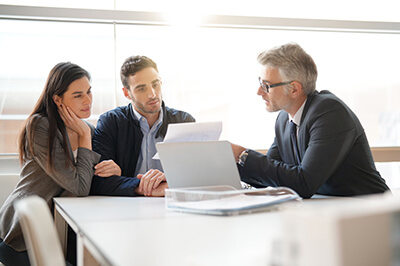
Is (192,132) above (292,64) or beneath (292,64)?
beneath

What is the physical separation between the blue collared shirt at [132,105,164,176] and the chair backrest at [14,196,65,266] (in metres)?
1.74

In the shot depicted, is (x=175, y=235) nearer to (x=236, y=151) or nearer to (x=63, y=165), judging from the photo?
(x=236, y=151)

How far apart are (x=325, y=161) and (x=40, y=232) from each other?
4.25 feet

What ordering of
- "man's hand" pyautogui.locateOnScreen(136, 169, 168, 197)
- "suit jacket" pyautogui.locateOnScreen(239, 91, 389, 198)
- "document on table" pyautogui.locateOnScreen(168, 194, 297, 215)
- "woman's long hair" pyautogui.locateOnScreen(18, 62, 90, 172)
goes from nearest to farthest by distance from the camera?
"document on table" pyautogui.locateOnScreen(168, 194, 297, 215) → "suit jacket" pyautogui.locateOnScreen(239, 91, 389, 198) → "man's hand" pyautogui.locateOnScreen(136, 169, 168, 197) → "woman's long hair" pyautogui.locateOnScreen(18, 62, 90, 172)

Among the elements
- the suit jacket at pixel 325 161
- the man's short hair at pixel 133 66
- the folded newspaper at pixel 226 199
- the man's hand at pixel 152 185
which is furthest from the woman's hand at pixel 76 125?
the folded newspaper at pixel 226 199

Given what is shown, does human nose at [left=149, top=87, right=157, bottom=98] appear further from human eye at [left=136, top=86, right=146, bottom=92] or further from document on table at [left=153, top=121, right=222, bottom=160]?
document on table at [left=153, top=121, right=222, bottom=160]

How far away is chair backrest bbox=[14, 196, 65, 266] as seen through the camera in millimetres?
1024

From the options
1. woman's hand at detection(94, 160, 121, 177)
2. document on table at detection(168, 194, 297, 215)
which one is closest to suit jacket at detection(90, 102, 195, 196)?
woman's hand at detection(94, 160, 121, 177)

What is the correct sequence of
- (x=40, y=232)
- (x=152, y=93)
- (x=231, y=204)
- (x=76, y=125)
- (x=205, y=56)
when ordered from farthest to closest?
(x=205, y=56), (x=152, y=93), (x=76, y=125), (x=231, y=204), (x=40, y=232)

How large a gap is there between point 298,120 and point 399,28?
2.57 m

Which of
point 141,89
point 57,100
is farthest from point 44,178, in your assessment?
point 141,89

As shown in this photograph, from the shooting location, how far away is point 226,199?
1.56 m

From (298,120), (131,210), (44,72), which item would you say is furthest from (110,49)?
(131,210)

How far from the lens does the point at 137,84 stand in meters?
2.96
